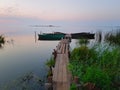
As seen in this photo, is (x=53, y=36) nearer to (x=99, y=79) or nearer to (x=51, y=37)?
(x=51, y=37)

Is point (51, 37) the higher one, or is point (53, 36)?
point (53, 36)

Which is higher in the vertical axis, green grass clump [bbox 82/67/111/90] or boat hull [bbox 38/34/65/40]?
green grass clump [bbox 82/67/111/90]

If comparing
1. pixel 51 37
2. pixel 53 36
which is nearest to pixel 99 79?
pixel 53 36

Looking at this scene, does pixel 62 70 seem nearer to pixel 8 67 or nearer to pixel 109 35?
pixel 8 67

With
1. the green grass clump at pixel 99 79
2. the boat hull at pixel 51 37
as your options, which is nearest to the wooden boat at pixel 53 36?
the boat hull at pixel 51 37

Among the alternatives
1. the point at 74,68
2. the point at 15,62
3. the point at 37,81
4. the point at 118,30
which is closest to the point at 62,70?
the point at 37,81

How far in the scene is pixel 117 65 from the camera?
7523mm

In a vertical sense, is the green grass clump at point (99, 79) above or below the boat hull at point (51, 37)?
above

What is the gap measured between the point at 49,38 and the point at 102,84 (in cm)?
3408

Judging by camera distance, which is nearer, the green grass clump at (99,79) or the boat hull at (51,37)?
the green grass clump at (99,79)

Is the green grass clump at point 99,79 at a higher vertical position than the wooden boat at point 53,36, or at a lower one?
higher

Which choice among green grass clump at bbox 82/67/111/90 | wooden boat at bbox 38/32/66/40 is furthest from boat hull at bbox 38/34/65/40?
green grass clump at bbox 82/67/111/90

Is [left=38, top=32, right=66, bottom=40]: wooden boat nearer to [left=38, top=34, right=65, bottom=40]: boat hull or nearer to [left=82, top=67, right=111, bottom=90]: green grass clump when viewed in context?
[left=38, top=34, right=65, bottom=40]: boat hull

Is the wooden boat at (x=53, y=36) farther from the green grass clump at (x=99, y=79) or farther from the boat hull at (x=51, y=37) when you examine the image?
the green grass clump at (x=99, y=79)
